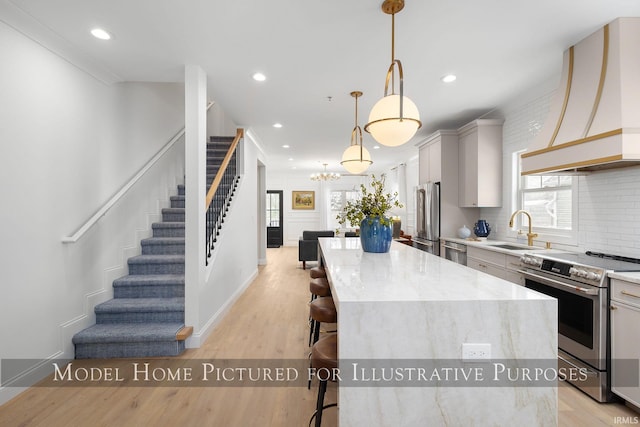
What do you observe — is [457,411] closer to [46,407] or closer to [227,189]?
[46,407]

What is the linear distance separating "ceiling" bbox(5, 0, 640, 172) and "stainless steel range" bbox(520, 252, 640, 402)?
5.91 ft

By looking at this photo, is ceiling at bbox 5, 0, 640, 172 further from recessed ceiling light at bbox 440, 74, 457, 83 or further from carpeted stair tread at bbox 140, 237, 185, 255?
carpeted stair tread at bbox 140, 237, 185, 255

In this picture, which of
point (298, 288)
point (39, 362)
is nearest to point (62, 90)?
point (39, 362)

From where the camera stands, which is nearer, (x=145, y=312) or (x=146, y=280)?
(x=145, y=312)

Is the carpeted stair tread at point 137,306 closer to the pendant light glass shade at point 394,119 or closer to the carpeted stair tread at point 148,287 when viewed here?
the carpeted stair tread at point 148,287

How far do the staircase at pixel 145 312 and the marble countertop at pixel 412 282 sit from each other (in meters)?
1.83

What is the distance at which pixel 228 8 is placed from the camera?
221cm

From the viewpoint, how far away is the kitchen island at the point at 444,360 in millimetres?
1275

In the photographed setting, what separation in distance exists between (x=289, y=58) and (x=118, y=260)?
9.36ft

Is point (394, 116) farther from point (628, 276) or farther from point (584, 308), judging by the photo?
point (584, 308)

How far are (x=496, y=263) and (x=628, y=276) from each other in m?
1.45

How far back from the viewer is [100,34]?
255 cm

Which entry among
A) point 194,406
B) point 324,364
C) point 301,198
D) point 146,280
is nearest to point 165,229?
point 146,280

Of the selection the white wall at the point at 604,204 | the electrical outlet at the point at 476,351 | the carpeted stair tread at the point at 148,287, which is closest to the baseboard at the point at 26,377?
the carpeted stair tread at the point at 148,287
